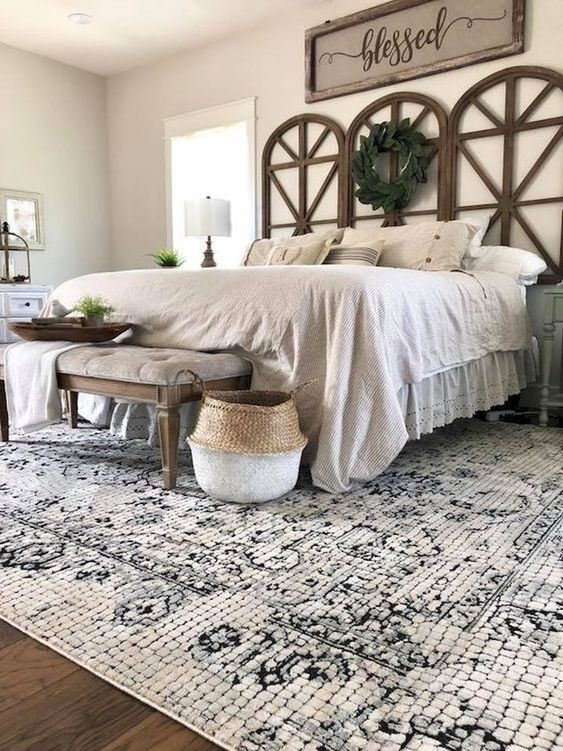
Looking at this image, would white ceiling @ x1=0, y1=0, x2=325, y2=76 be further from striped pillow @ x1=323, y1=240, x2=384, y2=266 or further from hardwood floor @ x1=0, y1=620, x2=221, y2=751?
hardwood floor @ x1=0, y1=620, x2=221, y2=751

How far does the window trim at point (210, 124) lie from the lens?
191 inches

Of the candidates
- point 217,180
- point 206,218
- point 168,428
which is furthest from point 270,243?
point 168,428

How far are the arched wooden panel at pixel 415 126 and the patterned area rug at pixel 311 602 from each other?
2.20 metres

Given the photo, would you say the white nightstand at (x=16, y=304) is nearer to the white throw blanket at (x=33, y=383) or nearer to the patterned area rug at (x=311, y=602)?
the white throw blanket at (x=33, y=383)

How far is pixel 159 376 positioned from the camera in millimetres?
2109

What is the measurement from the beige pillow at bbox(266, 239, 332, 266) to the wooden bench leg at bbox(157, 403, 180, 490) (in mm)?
1614

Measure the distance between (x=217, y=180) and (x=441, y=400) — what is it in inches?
130

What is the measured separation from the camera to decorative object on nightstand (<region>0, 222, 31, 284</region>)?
4938 millimetres

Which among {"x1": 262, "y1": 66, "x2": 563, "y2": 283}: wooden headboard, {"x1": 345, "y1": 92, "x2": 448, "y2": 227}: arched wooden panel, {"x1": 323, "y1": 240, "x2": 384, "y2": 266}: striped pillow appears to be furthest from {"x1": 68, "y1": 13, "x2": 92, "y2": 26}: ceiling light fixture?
{"x1": 323, "y1": 240, "x2": 384, "y2": 266}: striped pillow

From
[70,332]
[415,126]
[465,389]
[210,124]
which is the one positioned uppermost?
[210,124]

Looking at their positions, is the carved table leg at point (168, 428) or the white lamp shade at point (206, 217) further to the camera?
the white lamp shade at point (206, 217)

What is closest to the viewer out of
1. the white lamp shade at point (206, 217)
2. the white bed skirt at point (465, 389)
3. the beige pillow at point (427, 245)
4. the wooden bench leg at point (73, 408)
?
the white bed skirt at point (465, 389)

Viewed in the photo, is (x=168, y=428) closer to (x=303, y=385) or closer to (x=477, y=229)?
(x=303, y=385)

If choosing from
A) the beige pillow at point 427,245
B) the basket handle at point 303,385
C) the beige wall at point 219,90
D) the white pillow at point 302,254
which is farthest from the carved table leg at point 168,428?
the beige wall at point 219,90
